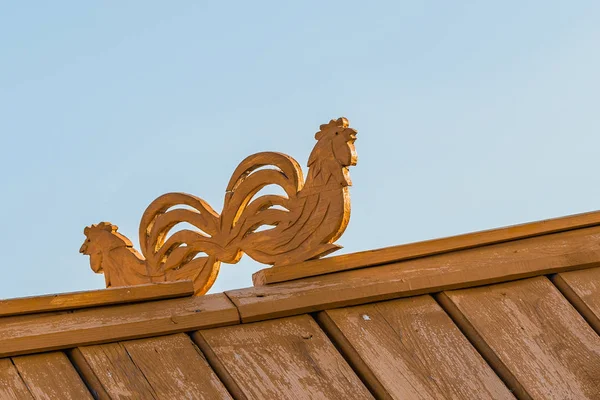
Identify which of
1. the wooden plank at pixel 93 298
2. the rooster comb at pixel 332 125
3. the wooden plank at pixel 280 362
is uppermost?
the rooster comb at pixel 332 125

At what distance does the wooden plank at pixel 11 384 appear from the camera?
237 cm

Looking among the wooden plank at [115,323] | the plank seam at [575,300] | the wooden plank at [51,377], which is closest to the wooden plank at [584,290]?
the plank seam at [575,300]

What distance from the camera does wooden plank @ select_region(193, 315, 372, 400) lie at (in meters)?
2.50

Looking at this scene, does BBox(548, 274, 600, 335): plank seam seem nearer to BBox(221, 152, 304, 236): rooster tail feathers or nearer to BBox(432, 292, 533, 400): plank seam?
BBox(432, 292, 533, 400): plank seam

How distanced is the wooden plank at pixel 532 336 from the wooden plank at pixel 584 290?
0.03 meters

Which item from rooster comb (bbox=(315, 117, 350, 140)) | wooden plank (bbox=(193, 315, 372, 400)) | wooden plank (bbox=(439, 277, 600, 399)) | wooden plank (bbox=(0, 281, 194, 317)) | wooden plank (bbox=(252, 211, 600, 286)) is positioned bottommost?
wooden plank (bbox=(439, 277, 600, 399))

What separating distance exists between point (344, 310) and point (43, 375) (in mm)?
856

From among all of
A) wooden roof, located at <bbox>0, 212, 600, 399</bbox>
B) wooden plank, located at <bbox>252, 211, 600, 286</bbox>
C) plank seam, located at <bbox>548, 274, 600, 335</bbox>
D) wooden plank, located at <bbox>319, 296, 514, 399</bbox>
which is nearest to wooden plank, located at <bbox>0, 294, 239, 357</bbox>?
wooden roof, located at <bbox>0, 212, 600, 399</bbox>

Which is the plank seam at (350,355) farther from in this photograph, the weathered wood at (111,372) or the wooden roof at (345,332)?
the weathered wood at (111,372)

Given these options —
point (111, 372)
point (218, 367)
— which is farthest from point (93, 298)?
point (218, 367)

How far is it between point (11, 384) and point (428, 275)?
1.22 meters

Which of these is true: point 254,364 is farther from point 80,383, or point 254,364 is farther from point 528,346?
point 528,346

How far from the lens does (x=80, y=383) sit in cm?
243

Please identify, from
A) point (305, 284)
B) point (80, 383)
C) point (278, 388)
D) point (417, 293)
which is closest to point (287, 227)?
point (305, 284)
